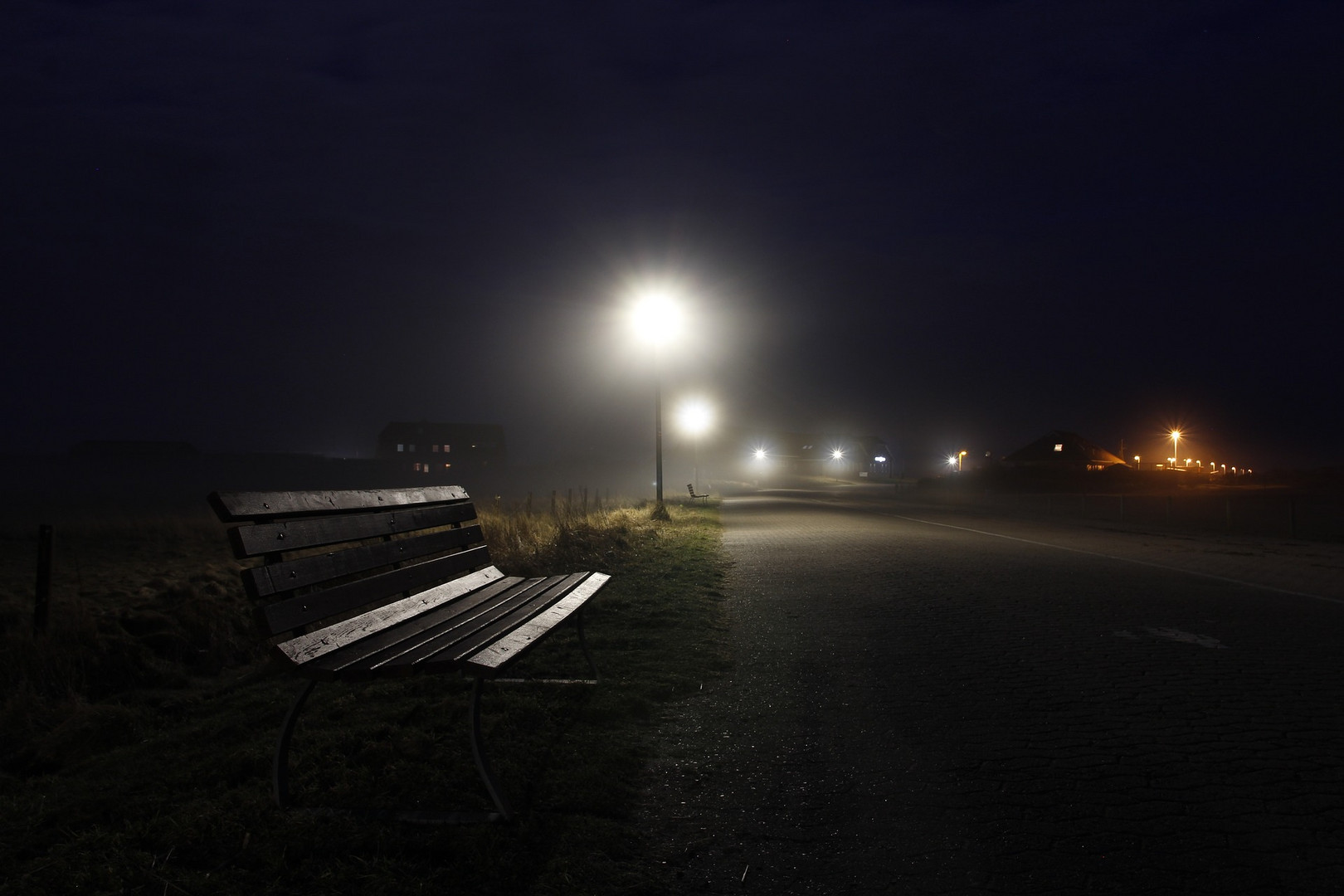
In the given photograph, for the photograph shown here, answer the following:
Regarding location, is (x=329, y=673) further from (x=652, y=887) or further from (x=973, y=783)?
(x=973, y=783)

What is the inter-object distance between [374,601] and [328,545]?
512 millimetres

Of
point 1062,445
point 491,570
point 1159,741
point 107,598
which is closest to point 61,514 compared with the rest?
point 107,598

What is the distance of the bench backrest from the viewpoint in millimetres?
3217

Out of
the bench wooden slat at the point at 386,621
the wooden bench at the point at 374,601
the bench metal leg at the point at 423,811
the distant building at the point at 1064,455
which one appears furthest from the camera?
the distant building at the point at 1064,455

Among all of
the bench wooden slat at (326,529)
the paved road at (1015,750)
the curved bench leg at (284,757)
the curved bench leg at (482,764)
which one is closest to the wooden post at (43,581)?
the bench wooden slat at (326,529)

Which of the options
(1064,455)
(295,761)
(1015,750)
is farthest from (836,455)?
(295,761)

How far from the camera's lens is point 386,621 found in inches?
152

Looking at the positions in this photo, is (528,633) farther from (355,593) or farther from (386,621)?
(355,593)

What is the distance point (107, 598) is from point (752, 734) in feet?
27.4

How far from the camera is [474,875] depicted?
8.40ft

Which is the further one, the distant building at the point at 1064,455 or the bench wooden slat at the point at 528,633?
the distant building at the point at 1064,455

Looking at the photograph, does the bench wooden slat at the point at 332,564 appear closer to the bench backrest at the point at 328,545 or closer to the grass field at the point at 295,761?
the bench backrest at the point at 328,545

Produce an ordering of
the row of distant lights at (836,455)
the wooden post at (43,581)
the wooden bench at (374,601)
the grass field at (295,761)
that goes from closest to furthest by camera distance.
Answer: the grass field at (295,761), the wooden bench at (374,601), the wooden post at (43,581), the row of distant lights at (836,455)

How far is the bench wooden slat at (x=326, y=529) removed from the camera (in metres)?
3.21
